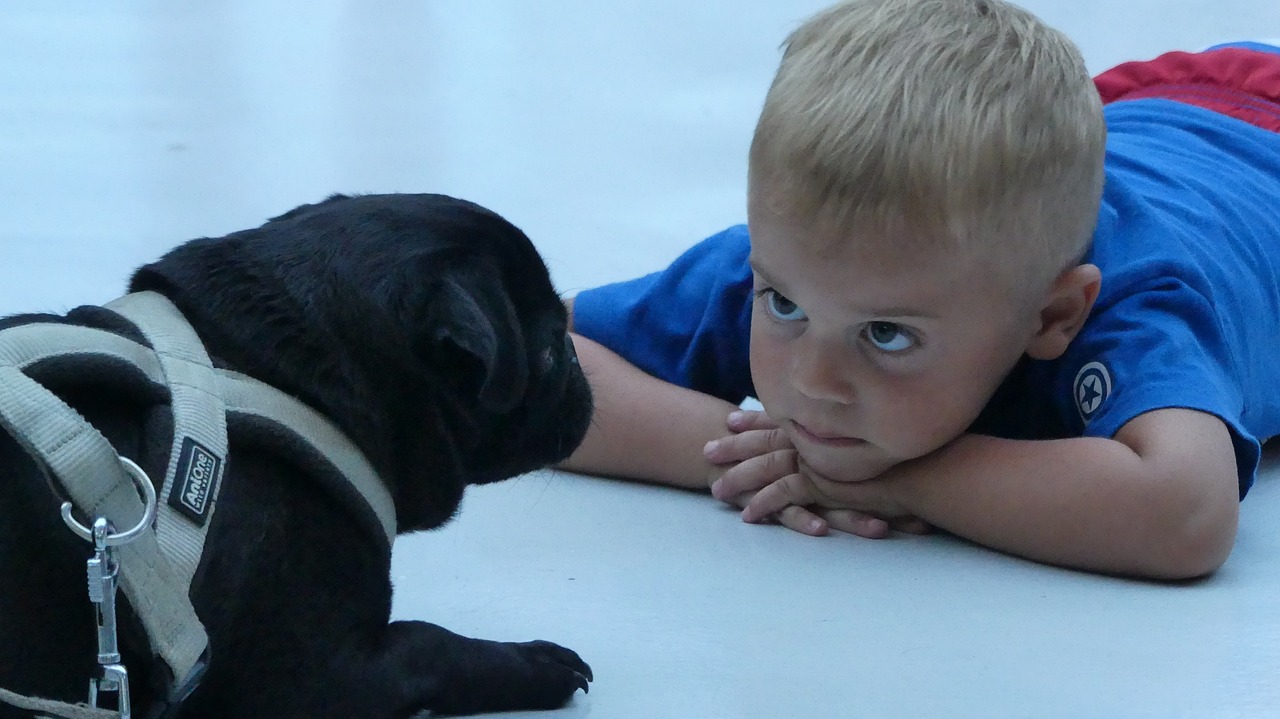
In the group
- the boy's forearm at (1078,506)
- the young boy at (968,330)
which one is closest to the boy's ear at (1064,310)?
the young boy at (968,330)

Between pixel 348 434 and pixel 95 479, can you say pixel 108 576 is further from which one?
pixel 348 434

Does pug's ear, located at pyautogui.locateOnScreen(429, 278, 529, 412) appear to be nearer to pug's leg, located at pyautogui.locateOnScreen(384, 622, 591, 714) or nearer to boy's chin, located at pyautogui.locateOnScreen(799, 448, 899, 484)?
pug's leg, located at pyautogui.locateOnScreen(384, 622, 591, 714)

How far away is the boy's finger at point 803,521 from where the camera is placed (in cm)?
150

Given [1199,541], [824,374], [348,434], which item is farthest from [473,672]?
[1199,541]

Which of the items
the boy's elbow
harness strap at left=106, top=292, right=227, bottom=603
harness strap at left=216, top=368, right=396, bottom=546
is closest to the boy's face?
the boy's elbow

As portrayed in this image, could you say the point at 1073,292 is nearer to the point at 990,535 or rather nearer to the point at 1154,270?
the point at 1154,270

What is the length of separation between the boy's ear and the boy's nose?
0.23 m

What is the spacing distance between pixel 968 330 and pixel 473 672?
1.98 ft

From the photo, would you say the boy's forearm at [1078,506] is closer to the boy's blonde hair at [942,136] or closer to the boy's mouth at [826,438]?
the boy's mouth at [826,438]

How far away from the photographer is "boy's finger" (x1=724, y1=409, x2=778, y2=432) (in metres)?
1.63

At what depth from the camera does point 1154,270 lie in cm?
152

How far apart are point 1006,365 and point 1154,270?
0.21 m

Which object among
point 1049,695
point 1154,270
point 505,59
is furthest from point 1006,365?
point 505,59

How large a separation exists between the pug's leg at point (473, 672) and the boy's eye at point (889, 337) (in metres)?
0.45
